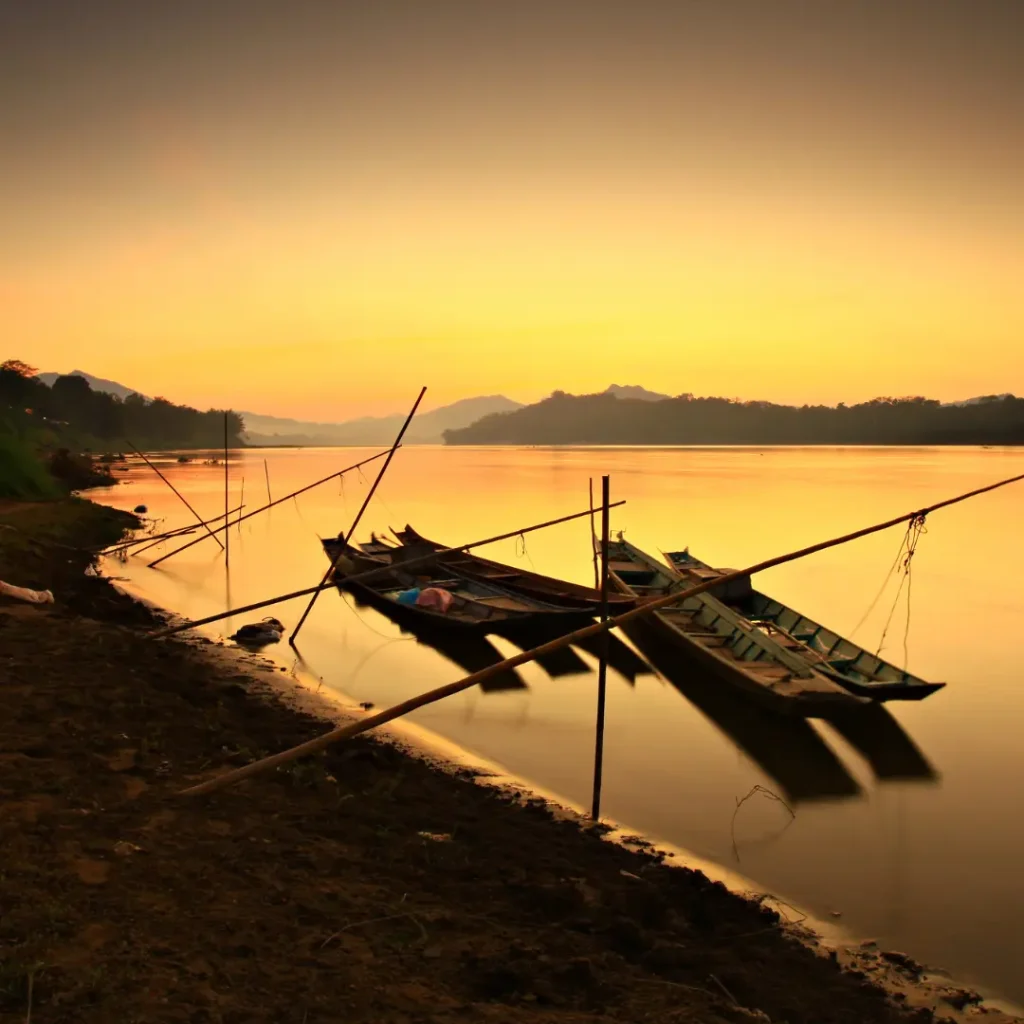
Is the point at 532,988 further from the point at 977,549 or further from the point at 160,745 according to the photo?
the point at 977,549

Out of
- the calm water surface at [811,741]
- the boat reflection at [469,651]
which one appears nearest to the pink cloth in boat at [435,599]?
the boat reflection at [469,651]

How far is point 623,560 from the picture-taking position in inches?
923

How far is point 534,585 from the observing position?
A: 65.5 feet

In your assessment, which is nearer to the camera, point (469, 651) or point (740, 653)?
point (740, 653)

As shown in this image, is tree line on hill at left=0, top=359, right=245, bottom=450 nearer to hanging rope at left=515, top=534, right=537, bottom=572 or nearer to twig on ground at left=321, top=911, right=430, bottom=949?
hanging rope at left=515, top=534, right=537, bottom=572

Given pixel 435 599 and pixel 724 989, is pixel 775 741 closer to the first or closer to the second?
pixel 724 989

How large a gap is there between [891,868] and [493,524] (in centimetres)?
3774

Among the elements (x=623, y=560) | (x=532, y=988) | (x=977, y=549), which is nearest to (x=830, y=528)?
(x=977, y=549)

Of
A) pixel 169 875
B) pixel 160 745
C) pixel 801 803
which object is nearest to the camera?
pixel 169 875

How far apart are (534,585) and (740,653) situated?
671cm

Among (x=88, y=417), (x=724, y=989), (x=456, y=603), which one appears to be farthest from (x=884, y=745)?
(x=88, y=417)

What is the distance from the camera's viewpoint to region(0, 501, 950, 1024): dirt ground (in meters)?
4.32

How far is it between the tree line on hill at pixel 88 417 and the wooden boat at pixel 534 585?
28277 millimetres

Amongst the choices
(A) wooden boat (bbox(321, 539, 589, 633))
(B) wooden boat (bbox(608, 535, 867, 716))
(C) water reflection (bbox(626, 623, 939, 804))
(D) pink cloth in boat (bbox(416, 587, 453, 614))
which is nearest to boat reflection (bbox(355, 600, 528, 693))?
(A) wooden boat (bbox(321, 539, 589, 633))
